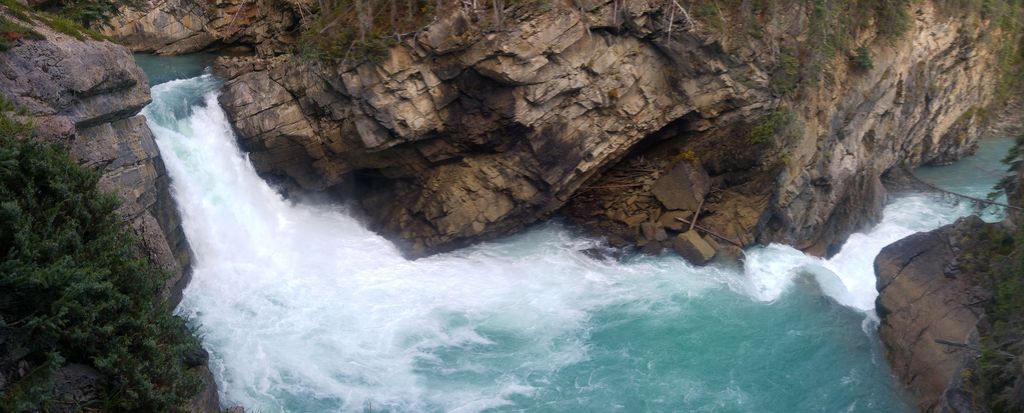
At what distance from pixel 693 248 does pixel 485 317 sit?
6.09 meters

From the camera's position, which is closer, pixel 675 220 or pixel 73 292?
pixel 73 292

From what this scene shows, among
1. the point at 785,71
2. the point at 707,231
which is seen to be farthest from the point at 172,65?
the point at 785,71

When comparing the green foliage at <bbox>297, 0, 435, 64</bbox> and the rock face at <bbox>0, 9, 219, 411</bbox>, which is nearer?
the rock face at <bbox>0, 9, 219, 411</bbox>

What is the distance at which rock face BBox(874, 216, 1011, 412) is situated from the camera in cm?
1380

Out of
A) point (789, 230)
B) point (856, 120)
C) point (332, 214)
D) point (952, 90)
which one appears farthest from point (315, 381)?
point (952, 90)

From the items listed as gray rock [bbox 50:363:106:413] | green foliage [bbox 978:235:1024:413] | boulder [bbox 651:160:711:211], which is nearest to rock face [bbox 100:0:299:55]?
boulder [bbox 651:160:711:211]

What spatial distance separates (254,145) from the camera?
18.2 metres

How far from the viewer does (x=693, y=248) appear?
19.1m

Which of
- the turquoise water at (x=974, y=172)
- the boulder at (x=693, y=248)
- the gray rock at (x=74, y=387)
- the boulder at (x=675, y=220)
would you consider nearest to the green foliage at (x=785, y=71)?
the boulder at (x=675, y=220)

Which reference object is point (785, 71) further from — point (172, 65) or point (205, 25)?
point (172, 65)

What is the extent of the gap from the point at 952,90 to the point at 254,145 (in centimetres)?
2372

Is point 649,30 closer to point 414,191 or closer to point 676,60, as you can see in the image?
point 676,60

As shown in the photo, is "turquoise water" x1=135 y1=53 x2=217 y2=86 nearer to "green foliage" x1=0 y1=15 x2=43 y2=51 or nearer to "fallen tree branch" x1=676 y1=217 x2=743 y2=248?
"green foliage" x1=0 y1=15 x2=43 y2=51

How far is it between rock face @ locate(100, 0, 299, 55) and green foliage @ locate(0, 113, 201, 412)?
11687mm
